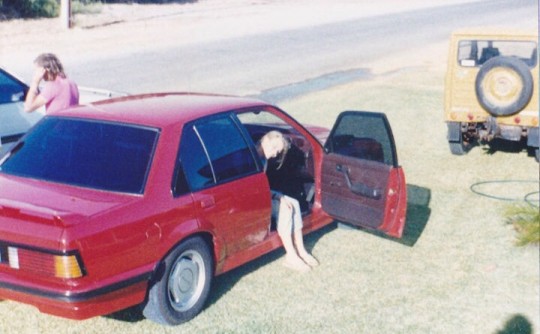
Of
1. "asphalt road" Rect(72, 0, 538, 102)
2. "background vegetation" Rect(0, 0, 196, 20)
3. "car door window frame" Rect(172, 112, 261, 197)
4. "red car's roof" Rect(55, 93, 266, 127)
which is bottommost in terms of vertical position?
"asphalt road" Rect(72, 0, 538, 102)

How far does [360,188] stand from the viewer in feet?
20.1

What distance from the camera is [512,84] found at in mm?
8977

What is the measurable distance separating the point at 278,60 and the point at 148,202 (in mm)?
14949

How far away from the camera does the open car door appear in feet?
19.5

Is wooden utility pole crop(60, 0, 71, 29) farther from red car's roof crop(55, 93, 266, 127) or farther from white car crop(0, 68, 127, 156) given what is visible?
red car's roof crop(55, 93, 266, 127)

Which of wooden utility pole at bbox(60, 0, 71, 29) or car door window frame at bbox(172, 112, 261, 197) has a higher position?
car door window frame at bbox(172, 112, 261, 197)

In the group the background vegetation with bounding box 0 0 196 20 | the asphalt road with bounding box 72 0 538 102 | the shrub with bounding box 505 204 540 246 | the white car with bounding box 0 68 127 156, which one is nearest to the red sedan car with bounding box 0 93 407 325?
the shrub with bounding box 505 204 540 246

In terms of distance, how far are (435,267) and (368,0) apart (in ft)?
124

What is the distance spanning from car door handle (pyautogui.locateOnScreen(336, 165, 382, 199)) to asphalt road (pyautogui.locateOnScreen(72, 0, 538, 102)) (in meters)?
7.74

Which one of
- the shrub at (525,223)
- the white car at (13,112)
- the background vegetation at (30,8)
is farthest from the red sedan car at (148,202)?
the background vegetation at (30,8)

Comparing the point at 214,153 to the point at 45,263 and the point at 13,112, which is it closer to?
the point at 45,263

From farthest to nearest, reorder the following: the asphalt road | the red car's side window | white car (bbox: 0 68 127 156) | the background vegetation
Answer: the background vegetation < the asphalt road < white car (bbox: 0 68 127 156) < the red car's side window

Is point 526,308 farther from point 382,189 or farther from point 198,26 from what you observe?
point 198,26

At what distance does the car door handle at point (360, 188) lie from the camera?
6.00m
